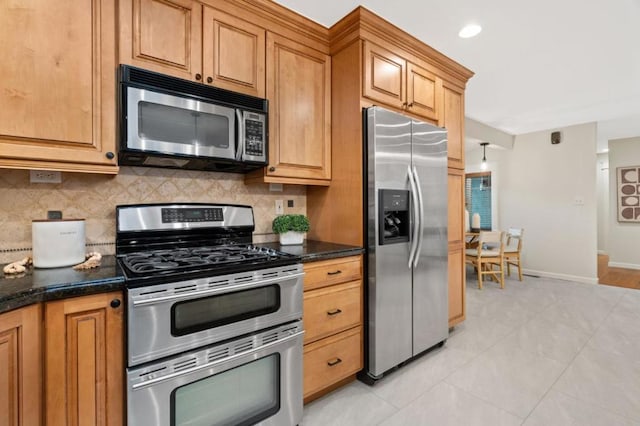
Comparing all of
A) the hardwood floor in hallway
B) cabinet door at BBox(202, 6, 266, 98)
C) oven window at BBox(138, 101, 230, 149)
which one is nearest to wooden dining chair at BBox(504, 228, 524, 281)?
the hardwood floor in hallway

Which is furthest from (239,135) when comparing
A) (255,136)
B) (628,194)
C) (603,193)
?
(603,193)

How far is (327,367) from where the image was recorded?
6.05 feet

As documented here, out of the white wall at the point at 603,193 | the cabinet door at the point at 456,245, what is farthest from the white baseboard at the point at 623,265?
the cabinet door at the point at 456,245

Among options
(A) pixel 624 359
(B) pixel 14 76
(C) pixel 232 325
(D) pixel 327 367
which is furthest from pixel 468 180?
(B) pixel 14 76

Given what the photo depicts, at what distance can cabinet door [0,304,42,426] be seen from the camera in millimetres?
974

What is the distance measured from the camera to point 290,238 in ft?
7.04

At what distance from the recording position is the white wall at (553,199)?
4.72 metres

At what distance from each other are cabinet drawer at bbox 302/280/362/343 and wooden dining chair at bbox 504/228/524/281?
376 cm

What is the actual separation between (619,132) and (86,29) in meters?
7.62

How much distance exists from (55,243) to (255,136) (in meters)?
1.12

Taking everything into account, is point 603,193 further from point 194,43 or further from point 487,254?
point 194,43

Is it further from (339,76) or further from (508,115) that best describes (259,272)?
(508,115)

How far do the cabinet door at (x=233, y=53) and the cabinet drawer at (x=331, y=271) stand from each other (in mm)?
1137

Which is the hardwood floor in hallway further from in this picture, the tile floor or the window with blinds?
the window with blinds
